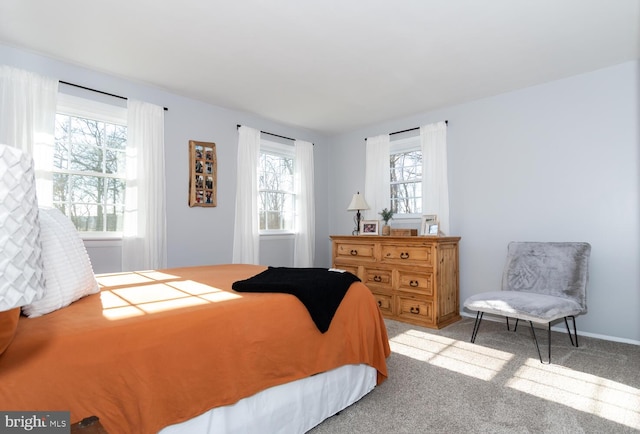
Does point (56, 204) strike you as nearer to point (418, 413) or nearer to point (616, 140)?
point (418, 413)

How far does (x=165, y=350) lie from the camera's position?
4.24 feet

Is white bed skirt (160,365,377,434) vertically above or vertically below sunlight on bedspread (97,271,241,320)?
below

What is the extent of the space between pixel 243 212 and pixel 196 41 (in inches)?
81.0

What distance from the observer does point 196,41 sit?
109 inches

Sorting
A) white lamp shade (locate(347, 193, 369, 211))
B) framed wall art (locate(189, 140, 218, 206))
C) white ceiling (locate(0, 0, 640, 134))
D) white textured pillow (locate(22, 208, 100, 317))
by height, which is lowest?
white textured pillow (locate(22, 208, 100, 317))

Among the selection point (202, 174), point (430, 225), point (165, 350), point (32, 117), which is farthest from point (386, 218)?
point (32, 117)

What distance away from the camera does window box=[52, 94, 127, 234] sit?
3205 mm

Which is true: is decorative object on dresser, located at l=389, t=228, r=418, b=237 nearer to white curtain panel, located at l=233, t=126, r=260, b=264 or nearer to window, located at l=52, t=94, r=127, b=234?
white curtain panel, located at l=233, t=126, r=260, b=264

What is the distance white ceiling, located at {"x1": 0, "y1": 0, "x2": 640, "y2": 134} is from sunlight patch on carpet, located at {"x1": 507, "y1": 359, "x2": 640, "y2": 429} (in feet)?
8.16

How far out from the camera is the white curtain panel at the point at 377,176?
4.80 meters

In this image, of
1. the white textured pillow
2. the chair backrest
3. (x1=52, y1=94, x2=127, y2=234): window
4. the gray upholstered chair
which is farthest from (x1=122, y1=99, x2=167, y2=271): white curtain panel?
the chair backrest

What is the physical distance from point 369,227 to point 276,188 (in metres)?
1.41

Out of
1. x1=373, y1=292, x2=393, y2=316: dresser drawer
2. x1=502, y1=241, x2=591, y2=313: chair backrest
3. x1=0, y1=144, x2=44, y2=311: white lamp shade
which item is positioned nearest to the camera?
x1=0, y1=144, x2=44, y2=311: white lamp shade

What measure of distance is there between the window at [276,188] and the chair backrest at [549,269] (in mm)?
2866
